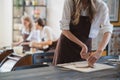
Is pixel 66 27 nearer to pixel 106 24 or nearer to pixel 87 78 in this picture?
pixel 106 24

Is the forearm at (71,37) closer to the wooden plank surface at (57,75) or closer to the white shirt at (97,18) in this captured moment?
the white shirt at (97,18)

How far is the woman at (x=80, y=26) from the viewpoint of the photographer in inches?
80.8

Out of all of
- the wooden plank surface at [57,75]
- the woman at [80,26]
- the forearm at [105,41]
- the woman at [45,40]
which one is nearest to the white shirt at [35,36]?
the woman at [45,40]

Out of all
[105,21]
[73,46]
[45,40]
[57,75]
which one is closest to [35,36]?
[45,40]

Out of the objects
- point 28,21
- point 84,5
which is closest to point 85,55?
point 84,5

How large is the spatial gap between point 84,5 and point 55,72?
69 centimetres

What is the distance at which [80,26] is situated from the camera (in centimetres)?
217

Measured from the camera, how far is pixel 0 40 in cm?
575

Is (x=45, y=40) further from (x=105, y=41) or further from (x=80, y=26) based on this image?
(x=105, y=41)

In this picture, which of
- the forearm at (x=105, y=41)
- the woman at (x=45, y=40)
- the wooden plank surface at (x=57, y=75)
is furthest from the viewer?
the woman at (x=45, y=40)

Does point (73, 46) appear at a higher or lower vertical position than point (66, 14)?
lower

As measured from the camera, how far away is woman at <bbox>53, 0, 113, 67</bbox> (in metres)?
2.05

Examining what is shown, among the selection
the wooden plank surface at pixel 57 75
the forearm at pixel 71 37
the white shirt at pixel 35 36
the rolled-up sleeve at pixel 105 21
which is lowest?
the wooden plank surface at pixel 57 75

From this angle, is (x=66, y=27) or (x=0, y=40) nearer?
(x=66, y=27)
